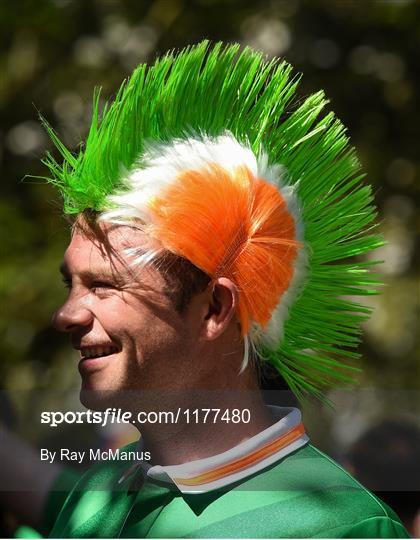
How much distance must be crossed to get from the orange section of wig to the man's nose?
0.18 m

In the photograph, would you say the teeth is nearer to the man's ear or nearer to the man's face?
the man's face

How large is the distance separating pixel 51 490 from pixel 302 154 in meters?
0.89

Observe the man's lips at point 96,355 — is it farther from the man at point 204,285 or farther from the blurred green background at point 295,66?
the blurred green background at point 295,66

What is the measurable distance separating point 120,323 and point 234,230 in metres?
0.26

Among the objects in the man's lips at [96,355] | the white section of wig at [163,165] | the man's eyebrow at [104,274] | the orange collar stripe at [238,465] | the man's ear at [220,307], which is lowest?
the orange collar stripe at [238,465]

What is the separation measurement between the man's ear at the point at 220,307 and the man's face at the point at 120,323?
37 millimetres

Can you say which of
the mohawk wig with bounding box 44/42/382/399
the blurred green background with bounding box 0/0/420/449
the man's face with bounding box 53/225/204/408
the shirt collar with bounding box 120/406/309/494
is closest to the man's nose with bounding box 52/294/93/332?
the man's face with bounding box 53/225/204/408

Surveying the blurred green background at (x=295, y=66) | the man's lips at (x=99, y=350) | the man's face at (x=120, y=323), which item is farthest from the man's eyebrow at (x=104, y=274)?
the blurred green background at (x=295, y=66)

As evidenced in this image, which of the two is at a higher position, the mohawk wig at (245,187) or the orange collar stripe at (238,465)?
the mohawk wig at (245,187)

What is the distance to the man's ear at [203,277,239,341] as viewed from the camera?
1.71m

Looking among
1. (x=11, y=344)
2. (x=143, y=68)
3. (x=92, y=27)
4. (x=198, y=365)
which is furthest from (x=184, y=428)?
(x=92, y=27)

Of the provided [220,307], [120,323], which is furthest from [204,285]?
[120,323]

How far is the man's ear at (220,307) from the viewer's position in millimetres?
1714

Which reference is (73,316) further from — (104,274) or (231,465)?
(231,465)
